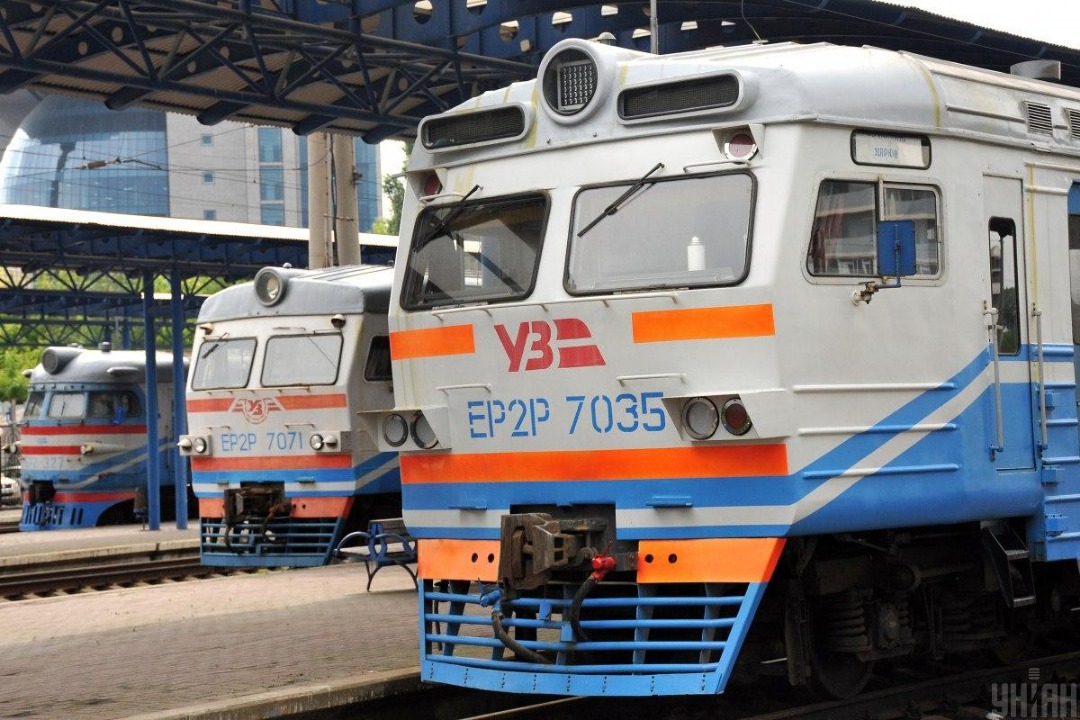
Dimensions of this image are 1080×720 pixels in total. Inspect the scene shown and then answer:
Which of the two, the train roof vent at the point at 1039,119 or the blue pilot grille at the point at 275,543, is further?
the blue pilot grille at the point at 275,543

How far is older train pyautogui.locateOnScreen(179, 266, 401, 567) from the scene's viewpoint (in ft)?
49.2

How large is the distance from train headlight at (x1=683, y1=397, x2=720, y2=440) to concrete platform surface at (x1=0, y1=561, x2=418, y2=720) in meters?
2.56

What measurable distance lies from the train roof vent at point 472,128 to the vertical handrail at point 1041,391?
3.03 metres

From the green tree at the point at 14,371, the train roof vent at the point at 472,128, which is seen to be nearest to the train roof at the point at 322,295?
the train roof vent at the point at 472,128

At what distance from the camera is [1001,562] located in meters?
8.22

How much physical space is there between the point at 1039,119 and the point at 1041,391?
1.59 meters

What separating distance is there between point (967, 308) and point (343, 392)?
828 cm

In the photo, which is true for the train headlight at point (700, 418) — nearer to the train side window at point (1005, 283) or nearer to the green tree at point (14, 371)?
the train side window at point (1005, 283)

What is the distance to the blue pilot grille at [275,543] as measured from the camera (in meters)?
15.3

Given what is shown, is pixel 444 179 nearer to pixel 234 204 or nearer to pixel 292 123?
pixel 292 123

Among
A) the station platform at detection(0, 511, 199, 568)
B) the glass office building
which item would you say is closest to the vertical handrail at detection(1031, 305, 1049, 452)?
the station platform at detection(0, 511, 199, 568)

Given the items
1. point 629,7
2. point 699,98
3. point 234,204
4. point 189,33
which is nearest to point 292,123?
point 189,33

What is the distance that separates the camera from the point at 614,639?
800 cm

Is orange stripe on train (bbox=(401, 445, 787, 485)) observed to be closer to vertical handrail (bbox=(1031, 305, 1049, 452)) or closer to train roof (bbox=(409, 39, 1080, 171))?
train roof (bbox=(409, 39, 1080, 171))
